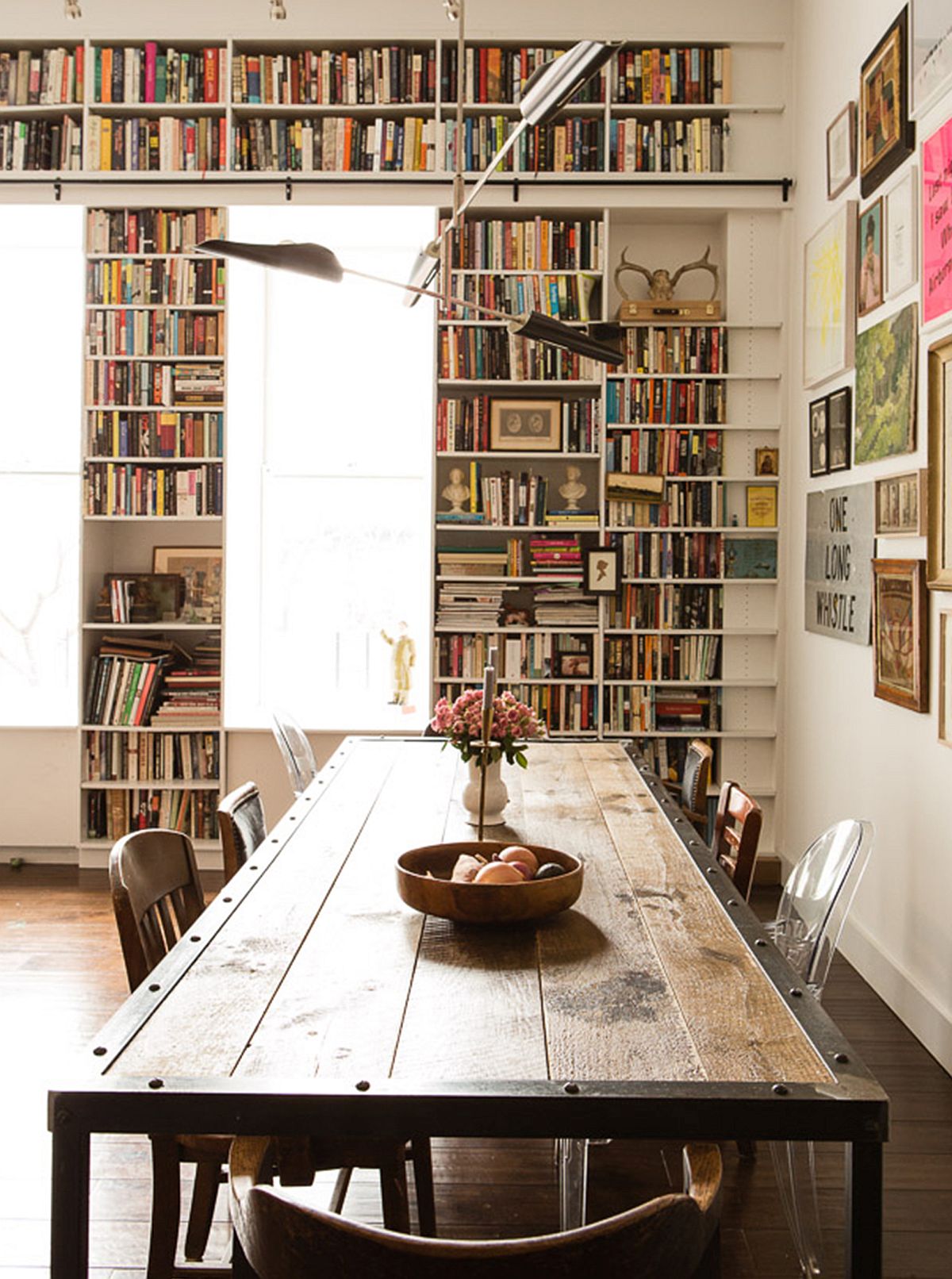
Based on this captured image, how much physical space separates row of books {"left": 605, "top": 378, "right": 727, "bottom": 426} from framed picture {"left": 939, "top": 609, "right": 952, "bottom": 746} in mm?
2281

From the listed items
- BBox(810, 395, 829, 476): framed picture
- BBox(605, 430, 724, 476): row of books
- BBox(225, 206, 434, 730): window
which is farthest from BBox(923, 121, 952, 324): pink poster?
BBox(225, 206, 434, 730): window

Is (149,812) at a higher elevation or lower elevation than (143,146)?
lower

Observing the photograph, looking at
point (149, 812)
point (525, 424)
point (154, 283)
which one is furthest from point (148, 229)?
point (149, 812)

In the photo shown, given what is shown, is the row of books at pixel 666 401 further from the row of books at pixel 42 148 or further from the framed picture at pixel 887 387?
the row of books at pixel 42 148

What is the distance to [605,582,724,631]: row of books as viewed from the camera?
582 centimetres

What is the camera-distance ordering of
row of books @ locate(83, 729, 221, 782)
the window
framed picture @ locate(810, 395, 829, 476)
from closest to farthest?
framed picture @ locate(810, 395, 829, 476), row of books @ locate(83, 729, 221, 782), the window

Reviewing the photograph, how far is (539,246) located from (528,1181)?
13.6 ft

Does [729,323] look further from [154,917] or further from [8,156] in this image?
[154,917]

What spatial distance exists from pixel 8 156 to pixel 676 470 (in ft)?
11.0

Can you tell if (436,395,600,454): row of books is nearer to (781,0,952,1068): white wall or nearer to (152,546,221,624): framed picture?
(781,0,952,1068): white wall

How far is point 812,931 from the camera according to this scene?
2709 millimetres

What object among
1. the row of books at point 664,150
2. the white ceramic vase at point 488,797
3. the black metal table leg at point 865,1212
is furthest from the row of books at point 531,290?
the black metal table leg at point 865,1212

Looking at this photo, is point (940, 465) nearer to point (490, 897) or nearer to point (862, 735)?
point (862, 735)

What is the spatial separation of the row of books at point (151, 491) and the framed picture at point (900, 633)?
3017 millimetres
